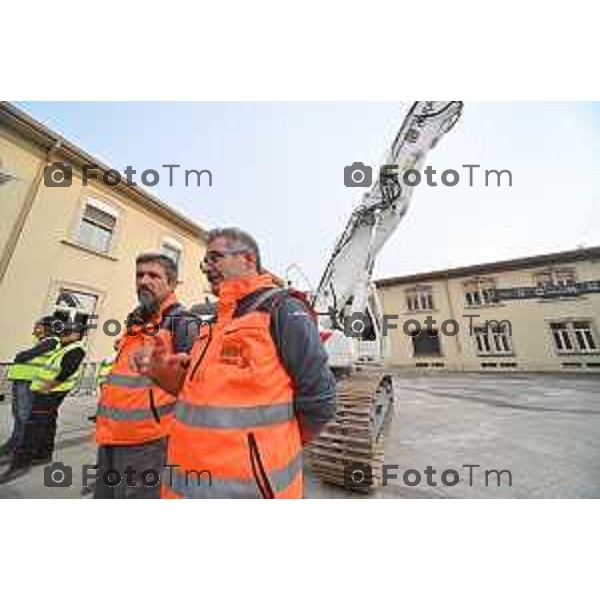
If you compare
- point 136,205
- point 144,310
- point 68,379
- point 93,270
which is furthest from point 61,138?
point 144,310

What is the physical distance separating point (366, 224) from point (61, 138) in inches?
267

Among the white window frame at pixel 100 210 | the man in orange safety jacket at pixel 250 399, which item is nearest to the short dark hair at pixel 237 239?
the man in orange safety jacket at pixel 250 399

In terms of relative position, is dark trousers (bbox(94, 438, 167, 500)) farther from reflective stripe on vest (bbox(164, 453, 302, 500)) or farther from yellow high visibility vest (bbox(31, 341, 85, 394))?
yellow high visibility vest (bbox(31, 341, 85, 394))

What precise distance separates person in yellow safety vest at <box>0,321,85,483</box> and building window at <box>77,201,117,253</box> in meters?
5.21

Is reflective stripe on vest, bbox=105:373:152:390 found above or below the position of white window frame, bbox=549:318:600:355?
below

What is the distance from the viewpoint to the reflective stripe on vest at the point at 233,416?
1075 mm

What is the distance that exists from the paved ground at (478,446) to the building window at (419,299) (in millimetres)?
9586

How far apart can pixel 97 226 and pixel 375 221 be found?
22.6ft

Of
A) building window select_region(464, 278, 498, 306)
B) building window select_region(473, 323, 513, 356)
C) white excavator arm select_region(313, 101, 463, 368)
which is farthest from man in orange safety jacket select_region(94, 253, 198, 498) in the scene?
building window select_region(464, 278, 498, 306)

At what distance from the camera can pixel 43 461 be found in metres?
3.36

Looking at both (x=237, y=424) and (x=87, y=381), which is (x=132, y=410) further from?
(x=87, y=381)

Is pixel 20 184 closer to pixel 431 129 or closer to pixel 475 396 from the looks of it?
pixel 431 129

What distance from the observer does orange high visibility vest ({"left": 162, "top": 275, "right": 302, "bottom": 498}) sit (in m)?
1.06

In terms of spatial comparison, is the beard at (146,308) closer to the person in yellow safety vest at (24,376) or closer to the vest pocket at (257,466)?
the vest pocket at (257,466)
